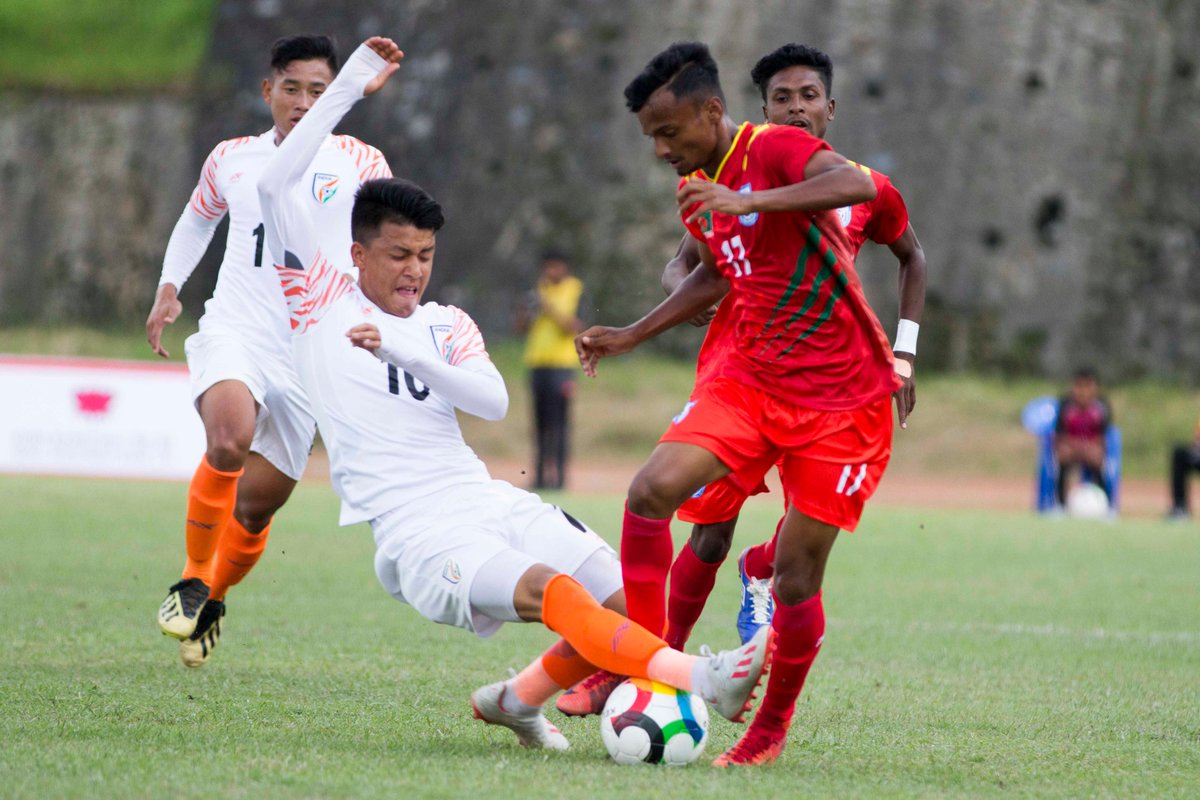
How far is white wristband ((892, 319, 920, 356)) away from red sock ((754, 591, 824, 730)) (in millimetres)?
1121

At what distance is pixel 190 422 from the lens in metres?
16.6

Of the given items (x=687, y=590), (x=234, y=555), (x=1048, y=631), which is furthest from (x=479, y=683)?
(x=1048, y=631)

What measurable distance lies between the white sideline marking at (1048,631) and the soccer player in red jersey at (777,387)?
10.8ft

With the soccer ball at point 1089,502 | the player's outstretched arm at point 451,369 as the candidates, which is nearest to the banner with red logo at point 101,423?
the soccer ball at point 1089,502

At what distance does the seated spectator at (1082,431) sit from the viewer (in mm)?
17344

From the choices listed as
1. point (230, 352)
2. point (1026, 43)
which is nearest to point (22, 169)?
point (1026, 43)

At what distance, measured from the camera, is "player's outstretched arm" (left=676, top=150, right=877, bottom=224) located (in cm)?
425

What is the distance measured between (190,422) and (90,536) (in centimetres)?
588

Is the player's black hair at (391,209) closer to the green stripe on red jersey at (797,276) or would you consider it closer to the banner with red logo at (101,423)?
the green stripe on red jersey at (797,276)

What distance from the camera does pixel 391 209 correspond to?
4.83m

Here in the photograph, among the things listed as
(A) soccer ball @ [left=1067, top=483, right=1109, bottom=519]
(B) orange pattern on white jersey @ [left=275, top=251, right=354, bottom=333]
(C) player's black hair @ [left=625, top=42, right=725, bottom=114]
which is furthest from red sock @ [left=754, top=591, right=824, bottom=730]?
(A) soccer ball @ [left=1067, top=483, right=1109, bottom=519]

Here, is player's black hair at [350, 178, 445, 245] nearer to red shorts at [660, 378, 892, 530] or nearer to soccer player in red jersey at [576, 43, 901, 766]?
soccer player in red jersey at [576, 43, 901, 766]

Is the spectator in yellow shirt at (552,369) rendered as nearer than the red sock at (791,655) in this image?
No

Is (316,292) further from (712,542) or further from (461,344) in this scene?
(712,542)
